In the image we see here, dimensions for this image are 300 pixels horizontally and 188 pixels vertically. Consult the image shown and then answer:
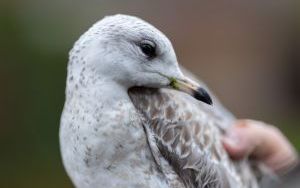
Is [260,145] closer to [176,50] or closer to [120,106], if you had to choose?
[120,106]

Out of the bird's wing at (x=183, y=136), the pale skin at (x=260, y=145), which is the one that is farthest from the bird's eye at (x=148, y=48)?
the pale skin at (x=260, y=145)

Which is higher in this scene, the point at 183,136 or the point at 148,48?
the point at 148,48

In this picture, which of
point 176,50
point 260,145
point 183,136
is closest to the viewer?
point 183,136

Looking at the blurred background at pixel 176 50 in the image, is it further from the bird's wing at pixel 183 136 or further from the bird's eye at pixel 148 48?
the bird's eye at pixel 148 48

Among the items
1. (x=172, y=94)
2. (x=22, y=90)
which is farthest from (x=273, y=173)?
(x=22, y=90)

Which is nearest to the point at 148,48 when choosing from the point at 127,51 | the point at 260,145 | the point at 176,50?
the point at 127,51

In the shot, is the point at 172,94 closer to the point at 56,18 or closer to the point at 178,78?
the point at 178,78

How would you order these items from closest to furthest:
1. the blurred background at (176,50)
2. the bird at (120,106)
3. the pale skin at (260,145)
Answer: the bird at (120,106) → the pale skin at (260,145) → the blurred background at (176,50)
